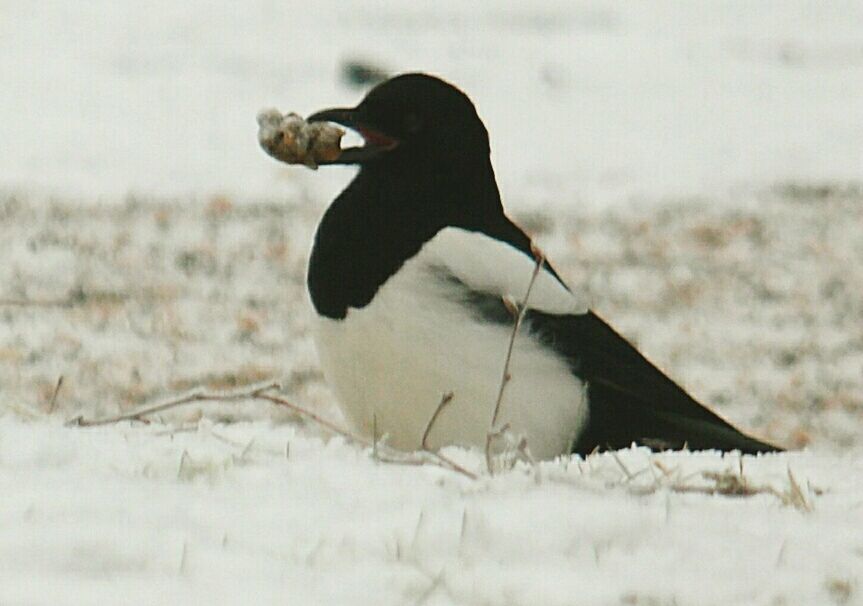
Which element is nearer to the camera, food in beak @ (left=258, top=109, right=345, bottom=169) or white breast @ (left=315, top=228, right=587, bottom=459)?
white breast @ (left=315, top=228, right=587, bottom=459)

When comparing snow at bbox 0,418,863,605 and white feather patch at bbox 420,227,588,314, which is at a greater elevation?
white feather patch at bbox 420,227,588,314

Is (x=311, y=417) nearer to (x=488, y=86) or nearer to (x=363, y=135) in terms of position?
(x=363, y=135)

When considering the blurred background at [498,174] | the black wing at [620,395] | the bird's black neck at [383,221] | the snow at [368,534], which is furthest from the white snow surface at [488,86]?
the snow at [368,534]

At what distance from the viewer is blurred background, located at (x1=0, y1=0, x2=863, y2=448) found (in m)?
8.19

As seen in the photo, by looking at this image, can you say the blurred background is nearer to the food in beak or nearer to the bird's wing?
the food in beak

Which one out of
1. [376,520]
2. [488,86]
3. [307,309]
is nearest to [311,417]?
[376,520]

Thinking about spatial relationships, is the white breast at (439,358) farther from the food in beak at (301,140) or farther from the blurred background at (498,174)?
the blurred background at (498,174)

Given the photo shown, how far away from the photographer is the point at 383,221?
5.01 m

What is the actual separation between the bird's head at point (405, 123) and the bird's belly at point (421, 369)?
44cm

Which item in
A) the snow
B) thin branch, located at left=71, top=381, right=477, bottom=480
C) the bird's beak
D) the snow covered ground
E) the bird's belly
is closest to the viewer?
the snow

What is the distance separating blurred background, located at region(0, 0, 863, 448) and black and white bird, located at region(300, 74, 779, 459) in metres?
0.90

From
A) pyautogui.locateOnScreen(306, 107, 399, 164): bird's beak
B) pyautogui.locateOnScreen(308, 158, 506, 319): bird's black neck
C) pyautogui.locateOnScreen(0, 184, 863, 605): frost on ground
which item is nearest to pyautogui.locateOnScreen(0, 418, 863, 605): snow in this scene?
pyautogui.locateOnScreen(0, 184, 863, 605): frost on ground

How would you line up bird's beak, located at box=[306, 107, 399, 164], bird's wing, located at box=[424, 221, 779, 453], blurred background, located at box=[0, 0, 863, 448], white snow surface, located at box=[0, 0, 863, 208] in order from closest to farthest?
bird's wing, located at box=[424, 221, 779, 453], bird's beak, located at box=[306, 107, 399, 164], blurred background, located at box=[0, 0, 863, 448], white snow surface, located at box=[0, 0, 863, 208]

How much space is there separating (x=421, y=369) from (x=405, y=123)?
29.1 inches
